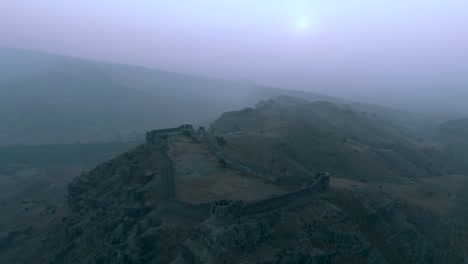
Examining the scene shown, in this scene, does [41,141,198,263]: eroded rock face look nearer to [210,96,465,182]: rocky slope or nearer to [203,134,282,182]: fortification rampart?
[203,134,282,182]: fortification rampart

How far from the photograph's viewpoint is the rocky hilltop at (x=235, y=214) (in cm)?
3625

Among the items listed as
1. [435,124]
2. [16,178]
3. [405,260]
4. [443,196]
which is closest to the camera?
[405,260]

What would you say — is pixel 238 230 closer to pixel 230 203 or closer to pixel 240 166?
pixel 230 203

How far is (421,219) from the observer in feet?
164

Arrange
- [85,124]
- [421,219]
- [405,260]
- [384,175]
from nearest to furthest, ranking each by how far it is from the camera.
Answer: [405,260], [421,219], [384,175], [85,124]

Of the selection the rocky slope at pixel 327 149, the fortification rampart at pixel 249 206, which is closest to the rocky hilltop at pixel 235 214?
the fortification rampart at pixel 249 206

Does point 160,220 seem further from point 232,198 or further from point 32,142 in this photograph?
point 32,142

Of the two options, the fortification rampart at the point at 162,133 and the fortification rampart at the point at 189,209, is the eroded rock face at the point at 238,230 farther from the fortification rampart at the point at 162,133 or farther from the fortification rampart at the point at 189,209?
the fortification rampart at the point at 162,133

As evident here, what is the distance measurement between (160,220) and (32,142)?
113 metres

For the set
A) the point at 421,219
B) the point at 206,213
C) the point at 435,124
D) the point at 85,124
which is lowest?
the point at 85,124

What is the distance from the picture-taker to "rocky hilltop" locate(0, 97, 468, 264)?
36250 mm

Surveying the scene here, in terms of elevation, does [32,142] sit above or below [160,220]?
below

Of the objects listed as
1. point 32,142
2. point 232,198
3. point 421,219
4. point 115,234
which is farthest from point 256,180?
point 32,142

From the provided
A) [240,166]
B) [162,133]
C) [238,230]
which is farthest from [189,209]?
[162,133]
